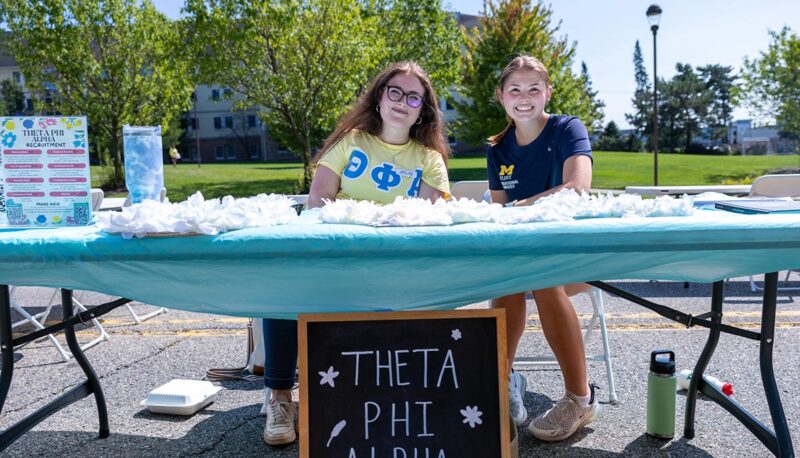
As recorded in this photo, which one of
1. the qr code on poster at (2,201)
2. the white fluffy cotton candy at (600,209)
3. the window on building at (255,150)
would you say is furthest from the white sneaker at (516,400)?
the window on building at (255,150)

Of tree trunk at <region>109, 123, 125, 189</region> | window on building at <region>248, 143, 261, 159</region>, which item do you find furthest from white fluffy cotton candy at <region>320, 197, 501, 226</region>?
window on building at <region>248, 143, 261, 159</region>

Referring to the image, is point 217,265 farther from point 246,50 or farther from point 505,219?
point 246,50

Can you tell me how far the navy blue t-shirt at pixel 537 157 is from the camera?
9.04 feet

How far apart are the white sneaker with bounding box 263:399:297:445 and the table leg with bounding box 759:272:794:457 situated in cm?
179

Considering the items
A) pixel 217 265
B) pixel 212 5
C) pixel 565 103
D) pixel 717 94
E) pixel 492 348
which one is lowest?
pixel 492 348

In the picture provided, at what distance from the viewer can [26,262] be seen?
1875 mm

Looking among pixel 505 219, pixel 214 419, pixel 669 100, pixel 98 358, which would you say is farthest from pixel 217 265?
pixel 669 100

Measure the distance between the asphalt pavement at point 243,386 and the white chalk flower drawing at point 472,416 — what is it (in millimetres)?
650

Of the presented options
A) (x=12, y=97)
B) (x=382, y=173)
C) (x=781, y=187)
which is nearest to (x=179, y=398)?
(x=382, y=173)

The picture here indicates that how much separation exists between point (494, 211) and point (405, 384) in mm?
622

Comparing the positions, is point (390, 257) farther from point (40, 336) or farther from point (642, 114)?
point (642, 114)

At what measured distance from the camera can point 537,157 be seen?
285 cm

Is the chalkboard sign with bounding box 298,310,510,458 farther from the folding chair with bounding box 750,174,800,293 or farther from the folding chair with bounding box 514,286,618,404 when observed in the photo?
the folding chair with bounding box 750,174,800,293

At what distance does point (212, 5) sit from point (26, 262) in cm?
1538
